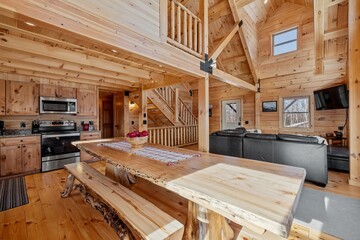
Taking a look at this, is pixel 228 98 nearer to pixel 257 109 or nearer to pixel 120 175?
pixel 257 109

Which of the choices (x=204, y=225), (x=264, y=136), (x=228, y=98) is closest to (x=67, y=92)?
(x=204, y=225)

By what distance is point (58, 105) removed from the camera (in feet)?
13.6

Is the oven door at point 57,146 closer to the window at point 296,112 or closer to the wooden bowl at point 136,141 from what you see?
the wooden bowl at point 136,141

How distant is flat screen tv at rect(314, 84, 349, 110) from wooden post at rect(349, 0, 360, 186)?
1752 millimetres

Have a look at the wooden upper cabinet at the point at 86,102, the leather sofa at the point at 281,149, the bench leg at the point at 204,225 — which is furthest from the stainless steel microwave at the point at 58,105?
the bench leg at the point at 204,225

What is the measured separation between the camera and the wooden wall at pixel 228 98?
6.72 m

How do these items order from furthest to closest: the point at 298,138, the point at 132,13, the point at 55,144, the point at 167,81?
the point at 167,81 → the point at 55,144 → the point at 298,138 → the point at 132,13

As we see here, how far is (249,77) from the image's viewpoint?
6.64 m

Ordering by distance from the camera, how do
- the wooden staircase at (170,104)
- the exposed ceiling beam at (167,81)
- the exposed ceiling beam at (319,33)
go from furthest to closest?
the wooden staircase at (170,104) < the exposed ceiling beam at (319,33) < the exposed ceiling beam at (167,81)

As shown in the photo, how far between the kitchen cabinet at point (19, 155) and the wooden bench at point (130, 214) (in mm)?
2311

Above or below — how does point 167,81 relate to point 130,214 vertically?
above

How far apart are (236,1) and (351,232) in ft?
17.1

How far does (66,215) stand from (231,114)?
6.55 m

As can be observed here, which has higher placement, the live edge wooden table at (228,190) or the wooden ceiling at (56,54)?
the wooden ceiling at (56,54)
